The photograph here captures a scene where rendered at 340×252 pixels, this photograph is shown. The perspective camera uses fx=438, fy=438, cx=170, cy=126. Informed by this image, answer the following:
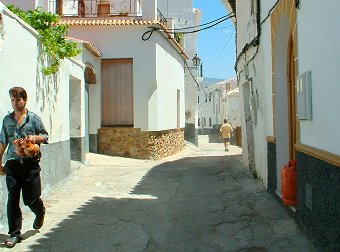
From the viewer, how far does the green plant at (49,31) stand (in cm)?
770

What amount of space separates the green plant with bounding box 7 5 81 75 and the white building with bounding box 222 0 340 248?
379 cm

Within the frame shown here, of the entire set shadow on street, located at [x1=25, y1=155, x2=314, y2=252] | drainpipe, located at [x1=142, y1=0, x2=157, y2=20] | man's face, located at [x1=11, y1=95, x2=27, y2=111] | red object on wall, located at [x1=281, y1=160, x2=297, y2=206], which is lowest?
shadow on street, located at [x1=25, y1=155, x2=314, y2=252]

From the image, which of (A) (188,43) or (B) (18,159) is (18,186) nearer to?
(B) (18,159)

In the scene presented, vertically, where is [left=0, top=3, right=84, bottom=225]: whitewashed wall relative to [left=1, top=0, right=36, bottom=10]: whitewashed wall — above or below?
below

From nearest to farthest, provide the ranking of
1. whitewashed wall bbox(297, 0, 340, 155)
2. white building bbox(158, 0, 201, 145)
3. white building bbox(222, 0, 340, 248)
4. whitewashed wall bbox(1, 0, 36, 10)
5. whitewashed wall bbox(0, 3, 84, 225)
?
1. whitewashed wall bbox(297, 0, 340, 155)
2. white building bbox(222, 0, 340, 248)
3. whitewashed wall bbox(0, 3, 84, 225)
4. whitewashed wall bbox(1, 0, 36, 10)
5. white building bbox(158, 0, 201, 145)

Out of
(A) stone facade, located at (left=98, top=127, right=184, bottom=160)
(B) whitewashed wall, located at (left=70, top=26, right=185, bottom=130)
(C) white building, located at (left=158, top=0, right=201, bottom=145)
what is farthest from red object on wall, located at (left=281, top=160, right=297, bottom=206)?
Answer: (C) white building, located at (left=158, top=0, right=201, bottom=145)

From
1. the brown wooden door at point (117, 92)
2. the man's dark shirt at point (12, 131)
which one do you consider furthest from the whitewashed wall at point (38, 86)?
the brown wooden door at point (117, 92)

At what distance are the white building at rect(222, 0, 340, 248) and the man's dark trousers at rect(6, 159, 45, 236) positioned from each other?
3.12 meters

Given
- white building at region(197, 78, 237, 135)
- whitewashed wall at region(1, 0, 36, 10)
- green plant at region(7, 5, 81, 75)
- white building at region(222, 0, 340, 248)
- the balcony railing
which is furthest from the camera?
white building at region(197, 78, 237, 135)

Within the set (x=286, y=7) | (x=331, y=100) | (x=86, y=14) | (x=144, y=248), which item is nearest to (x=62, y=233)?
(x=144, y=248)

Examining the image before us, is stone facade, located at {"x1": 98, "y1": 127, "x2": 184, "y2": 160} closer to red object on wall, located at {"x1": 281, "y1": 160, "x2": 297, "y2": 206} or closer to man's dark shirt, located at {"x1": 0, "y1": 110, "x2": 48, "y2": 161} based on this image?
red object on wall, located at {"x1": 281, "y1": 160, "x2": 297, "y2": 206}

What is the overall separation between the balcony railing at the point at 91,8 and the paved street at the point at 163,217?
9301 mm

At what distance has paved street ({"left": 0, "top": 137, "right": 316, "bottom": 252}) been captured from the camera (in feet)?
16.7

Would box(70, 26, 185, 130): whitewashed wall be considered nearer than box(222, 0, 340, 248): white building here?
No
